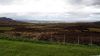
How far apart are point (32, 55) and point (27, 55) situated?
0.65m

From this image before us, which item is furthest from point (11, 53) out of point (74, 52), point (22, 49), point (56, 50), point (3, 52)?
point (74, 52)

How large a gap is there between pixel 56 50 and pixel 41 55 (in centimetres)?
425

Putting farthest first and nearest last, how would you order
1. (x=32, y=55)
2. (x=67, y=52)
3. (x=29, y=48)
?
(x=29, y=48), (x=67, y=52), (x=32, y=55)

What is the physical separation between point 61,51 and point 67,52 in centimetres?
100

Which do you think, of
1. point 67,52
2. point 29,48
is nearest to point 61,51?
point 67,52

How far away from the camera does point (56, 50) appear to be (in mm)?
33906

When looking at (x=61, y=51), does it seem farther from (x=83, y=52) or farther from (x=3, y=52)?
(x=3, y=52)

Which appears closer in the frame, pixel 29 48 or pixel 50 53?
pixel 50 53

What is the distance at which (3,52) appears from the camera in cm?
3166

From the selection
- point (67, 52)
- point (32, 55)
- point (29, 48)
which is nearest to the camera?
point (32, 55)

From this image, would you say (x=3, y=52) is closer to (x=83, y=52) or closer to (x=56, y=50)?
(x=56, y=50)

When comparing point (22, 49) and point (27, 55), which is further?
point (22, 49)

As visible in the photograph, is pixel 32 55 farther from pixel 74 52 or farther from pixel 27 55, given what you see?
pixel 74 52

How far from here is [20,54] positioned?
30.5m
